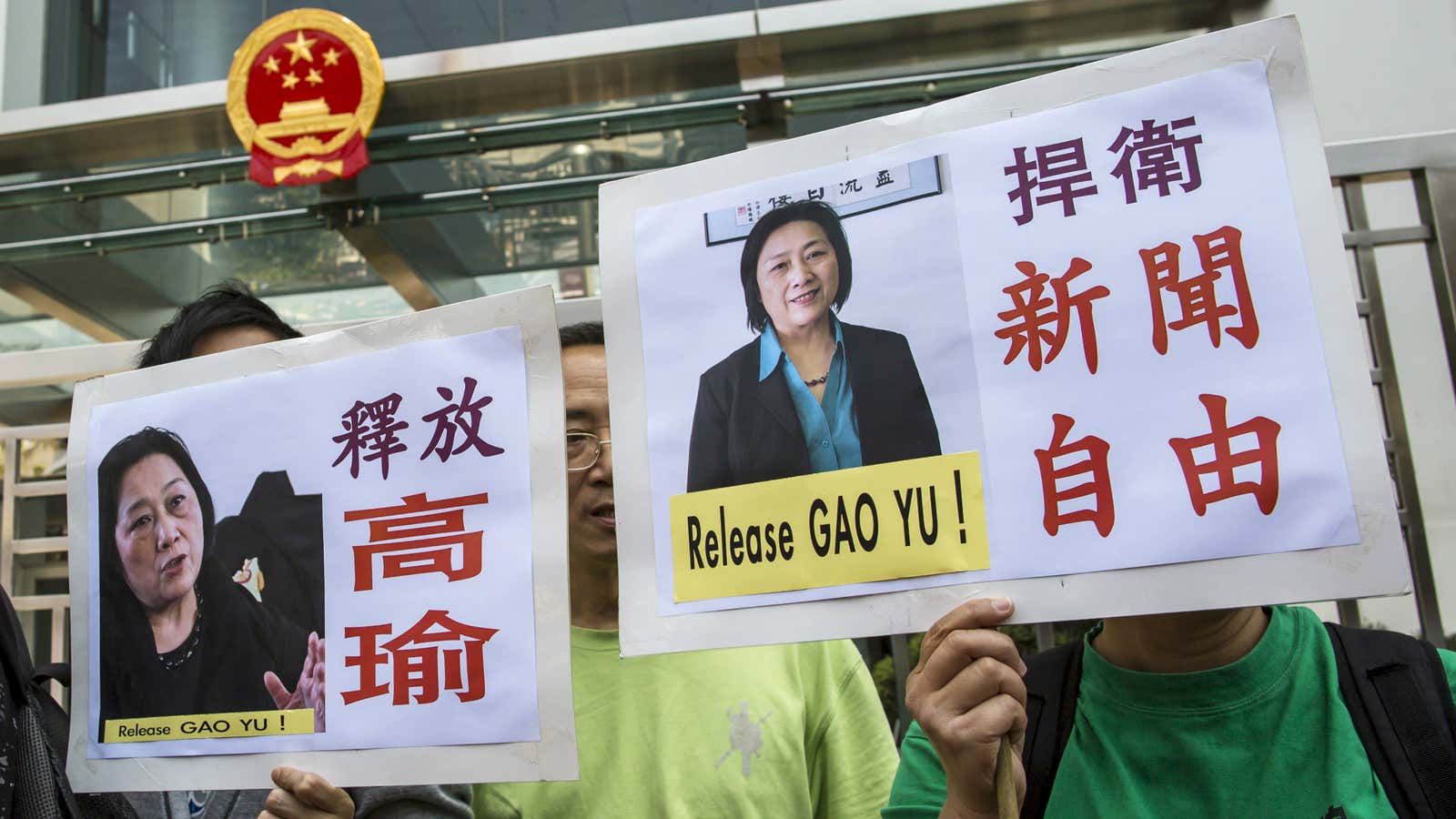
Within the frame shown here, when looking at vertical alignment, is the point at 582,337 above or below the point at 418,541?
above

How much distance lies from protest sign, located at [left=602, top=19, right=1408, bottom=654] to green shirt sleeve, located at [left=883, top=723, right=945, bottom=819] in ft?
0.92

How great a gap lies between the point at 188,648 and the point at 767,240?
87 centimetres

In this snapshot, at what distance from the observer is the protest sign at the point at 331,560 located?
3.72 feet

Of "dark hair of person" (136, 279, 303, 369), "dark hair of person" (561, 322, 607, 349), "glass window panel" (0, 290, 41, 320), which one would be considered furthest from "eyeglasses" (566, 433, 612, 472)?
"glass window panel" (0, 290, 41, 320)

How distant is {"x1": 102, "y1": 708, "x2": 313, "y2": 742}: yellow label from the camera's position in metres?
1.22

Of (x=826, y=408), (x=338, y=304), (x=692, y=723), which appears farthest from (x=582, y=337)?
(x=338, y=304)

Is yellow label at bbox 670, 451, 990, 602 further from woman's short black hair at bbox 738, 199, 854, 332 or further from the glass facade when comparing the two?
the glass facade

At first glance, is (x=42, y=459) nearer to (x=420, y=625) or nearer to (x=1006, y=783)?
(x=420, y=625)

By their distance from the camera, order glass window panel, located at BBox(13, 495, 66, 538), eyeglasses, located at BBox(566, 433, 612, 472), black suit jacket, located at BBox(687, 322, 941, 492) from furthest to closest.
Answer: glass window panel, located at BBox(13, 495, 66, 538) → eyeglasses, located at BBox(566, 433, 612, 472) → black suit jacket, located at BBox(687, 322, 941, 492)

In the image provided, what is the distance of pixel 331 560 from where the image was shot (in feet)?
4.02

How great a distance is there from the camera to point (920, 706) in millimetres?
971

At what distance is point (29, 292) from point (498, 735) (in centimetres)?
385

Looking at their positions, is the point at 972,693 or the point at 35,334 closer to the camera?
the point at 972,693

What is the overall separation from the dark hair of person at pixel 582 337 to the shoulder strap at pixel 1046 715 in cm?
81
